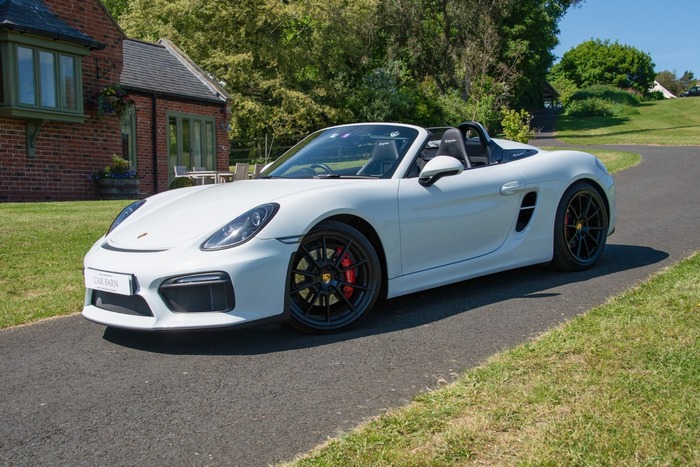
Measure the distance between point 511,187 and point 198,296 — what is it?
269cm

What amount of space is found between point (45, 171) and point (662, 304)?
1527 cm

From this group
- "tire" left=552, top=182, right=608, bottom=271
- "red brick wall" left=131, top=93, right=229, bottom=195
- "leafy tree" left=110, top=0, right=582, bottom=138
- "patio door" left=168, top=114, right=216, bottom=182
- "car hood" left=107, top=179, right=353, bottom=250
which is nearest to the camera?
"car hood" left=107, top=179, right=353, bottom=250

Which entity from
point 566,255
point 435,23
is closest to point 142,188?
point 566,255

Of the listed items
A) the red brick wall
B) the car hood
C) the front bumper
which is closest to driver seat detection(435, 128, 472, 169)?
the car hood

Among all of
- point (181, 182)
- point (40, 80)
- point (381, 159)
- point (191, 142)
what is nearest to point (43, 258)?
point (381, 159)

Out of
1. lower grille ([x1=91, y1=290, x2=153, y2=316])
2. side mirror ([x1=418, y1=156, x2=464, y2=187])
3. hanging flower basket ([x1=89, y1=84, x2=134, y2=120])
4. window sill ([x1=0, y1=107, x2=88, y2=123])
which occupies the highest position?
hanging flower basket ([x1=89, y1=84, x2=134, y2=120])

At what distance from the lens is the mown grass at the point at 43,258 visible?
546 cm

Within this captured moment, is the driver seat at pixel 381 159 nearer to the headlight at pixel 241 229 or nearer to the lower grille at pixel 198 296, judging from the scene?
the headlight at pixel 241 229

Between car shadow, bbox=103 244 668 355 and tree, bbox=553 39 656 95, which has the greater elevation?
tree, bbox=553 39 656 95

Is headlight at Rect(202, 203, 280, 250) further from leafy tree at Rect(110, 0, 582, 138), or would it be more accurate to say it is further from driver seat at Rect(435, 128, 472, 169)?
leafy tree at Rect(110, 0, 582, 138)

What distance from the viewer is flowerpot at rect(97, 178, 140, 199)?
17.7m

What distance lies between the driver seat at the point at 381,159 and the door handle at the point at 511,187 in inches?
36.1

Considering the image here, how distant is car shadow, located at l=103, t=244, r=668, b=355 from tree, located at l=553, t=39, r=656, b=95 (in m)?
97.4

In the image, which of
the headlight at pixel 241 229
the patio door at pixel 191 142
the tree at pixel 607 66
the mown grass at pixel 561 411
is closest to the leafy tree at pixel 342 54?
the patio door at pixel 191 142
